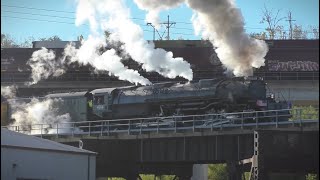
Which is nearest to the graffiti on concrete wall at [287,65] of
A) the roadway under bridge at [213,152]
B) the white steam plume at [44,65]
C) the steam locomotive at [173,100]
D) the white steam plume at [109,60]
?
the white steam plume at [109,60]

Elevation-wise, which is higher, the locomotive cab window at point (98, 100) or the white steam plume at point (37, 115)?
the locomotive cab window at point (98, 100)

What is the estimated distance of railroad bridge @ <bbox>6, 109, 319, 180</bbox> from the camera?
28.4m

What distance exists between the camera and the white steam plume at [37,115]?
4244 centimetres

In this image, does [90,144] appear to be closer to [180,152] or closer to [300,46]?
[180,152]

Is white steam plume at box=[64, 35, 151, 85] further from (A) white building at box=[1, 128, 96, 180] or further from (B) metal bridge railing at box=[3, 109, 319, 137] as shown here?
(A) white building at box=[1, 128, 96, 180]

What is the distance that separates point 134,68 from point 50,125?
10.6 m

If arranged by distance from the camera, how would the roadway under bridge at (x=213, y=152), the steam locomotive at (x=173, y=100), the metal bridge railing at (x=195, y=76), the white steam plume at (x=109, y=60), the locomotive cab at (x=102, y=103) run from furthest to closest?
the metal bridge railing at (x=195, y=76)
the white steam plume at (x=109, y=60)
the locomotive cab at (x=102, y=103)
the steam locomotive at (x=173, y=100)
the roadway under bridge at (x=213, y=152)

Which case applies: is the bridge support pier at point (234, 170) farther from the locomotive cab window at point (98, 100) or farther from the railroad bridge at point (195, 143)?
the locomotive cab window at point (98, 100)

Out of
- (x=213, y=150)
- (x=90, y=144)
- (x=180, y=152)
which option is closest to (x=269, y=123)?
(x=213, y=150)

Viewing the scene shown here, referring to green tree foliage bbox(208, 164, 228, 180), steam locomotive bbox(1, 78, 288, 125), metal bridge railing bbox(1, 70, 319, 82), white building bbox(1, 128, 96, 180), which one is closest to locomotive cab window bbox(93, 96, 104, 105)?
steam locomotive bbox(1, 78, 288, 125)

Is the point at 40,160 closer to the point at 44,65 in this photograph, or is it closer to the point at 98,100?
the point at 98,100

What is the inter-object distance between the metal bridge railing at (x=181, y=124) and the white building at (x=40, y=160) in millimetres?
4060

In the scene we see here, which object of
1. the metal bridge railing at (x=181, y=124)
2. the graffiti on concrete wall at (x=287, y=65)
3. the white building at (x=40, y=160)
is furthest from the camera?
the graffiti on concrete wall at (x=287, y=65)

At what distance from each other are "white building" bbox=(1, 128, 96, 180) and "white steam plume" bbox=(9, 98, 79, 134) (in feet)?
30.0
